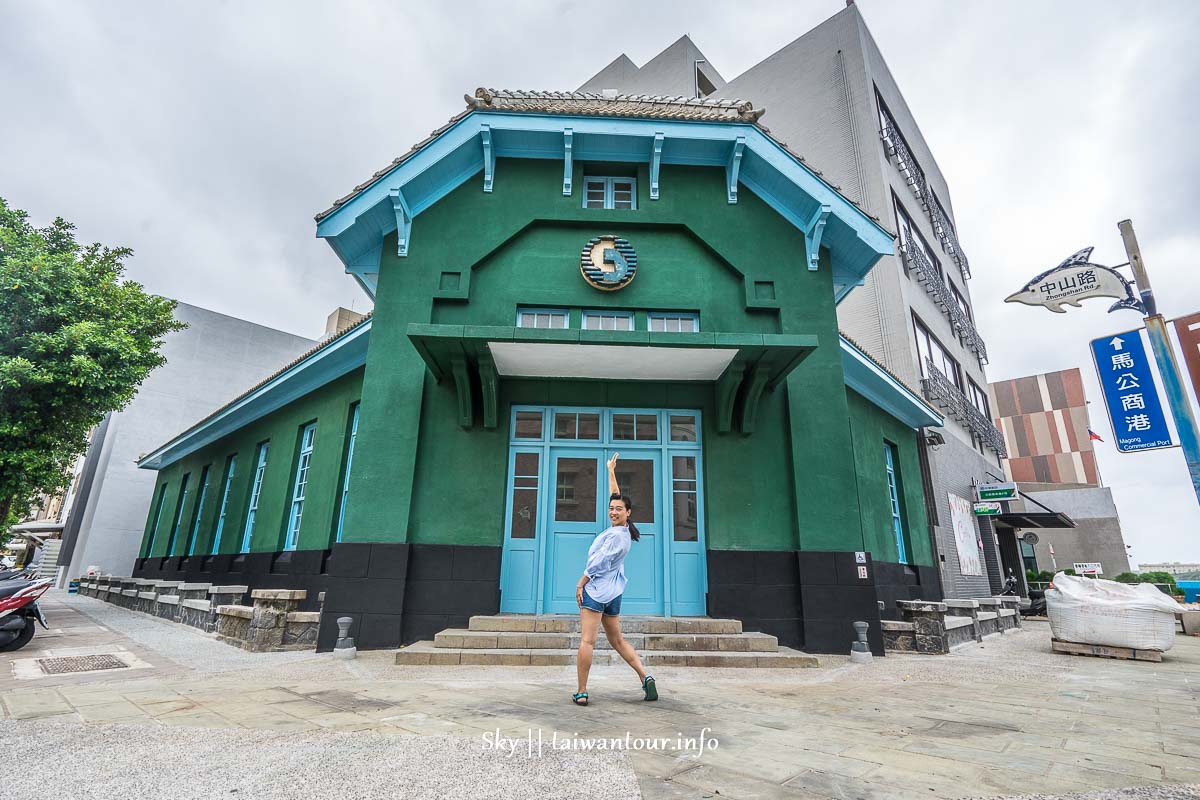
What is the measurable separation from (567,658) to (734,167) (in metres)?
7.71

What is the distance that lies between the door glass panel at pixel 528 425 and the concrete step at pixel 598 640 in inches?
110

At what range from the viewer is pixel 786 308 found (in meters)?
8.94

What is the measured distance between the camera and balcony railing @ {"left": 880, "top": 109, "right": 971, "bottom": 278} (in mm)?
18344

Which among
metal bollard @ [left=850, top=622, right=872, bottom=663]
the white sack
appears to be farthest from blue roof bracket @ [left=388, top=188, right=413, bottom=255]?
the white sack

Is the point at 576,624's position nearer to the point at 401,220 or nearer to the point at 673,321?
the point at 673,321

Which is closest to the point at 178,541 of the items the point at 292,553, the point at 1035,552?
the point at 292,553

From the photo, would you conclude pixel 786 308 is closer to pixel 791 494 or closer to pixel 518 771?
pixel 791 494

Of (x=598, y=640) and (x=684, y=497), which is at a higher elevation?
(x=684, y=497)

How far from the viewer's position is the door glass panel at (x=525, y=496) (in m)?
8.34

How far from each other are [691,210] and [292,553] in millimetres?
9538

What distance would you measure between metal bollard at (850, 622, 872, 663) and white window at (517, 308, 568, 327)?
5.93m

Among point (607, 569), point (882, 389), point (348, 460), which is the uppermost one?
point (882, 389)

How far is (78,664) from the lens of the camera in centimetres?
648

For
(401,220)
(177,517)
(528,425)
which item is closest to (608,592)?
(528,425)
